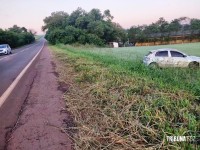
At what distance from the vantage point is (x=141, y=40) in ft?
276

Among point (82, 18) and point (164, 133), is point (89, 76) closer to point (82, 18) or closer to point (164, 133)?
point (164, 133)

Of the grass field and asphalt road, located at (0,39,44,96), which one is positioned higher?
asphalt road, located at (0,39,44,96)

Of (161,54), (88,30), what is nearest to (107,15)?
(88,30)

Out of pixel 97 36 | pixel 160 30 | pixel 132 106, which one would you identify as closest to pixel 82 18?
pixel 97 36

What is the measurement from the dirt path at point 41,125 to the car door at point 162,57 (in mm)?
8841

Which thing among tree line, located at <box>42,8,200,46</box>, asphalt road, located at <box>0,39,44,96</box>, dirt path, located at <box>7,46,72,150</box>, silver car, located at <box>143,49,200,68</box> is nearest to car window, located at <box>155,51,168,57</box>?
silver car, located at <box>143,49,200,68</box>

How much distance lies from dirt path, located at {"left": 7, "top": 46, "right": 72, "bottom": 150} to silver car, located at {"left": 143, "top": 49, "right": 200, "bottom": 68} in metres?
8.83

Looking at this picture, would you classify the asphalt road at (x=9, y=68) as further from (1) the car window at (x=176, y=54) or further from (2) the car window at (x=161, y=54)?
(1) the car window at (x=176, y=54)

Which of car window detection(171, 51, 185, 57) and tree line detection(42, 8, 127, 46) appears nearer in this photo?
car window detection(171, 51, 185, 57)

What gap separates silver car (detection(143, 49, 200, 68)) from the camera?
14562 millimetres

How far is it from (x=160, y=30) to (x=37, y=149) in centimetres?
10604

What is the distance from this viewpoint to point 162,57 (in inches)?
588

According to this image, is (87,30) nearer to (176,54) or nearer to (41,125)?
(176,54)

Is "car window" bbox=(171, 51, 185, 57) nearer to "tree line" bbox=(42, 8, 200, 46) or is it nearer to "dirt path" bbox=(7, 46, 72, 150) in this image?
"dirt path" bbox=(7, 46, 72, 150)
